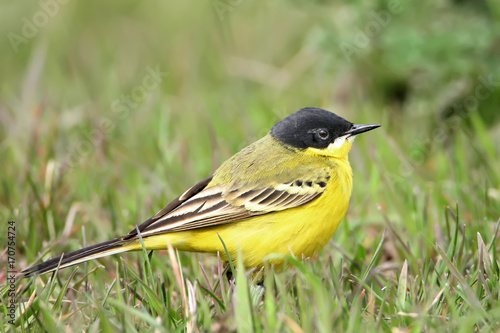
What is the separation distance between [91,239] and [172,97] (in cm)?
397

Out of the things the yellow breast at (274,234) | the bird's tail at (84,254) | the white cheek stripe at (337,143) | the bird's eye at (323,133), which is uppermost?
the bird's tail at (84,254)

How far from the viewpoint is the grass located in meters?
3.44

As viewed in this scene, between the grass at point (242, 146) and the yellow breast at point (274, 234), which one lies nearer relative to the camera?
the grass at point (242, 146)

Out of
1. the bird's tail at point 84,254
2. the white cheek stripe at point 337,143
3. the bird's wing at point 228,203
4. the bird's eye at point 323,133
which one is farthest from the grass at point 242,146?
the bird's eye at point 323,133

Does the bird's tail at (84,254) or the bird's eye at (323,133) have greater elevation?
the bird's tail at (84,254)

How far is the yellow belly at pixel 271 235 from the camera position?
4.19 meters

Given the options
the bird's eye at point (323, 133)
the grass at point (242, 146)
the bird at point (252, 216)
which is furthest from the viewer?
the bird's eye at point (323, 133)

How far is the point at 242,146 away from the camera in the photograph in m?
6.70

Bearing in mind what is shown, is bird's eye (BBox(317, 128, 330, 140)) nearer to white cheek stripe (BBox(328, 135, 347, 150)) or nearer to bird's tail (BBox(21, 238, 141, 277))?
white cheek stripe (BBox(328, 135, 347, 150))

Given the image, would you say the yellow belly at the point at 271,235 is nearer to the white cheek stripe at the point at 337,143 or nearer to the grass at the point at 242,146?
the grass at the point at 242,146

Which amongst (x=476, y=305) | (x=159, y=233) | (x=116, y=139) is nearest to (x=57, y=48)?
(x=116, y=139)

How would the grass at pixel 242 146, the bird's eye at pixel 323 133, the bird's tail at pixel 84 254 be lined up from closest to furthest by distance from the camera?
the grass at pixel 242 146
the bird's tail at pixel 84 254
the bird's eye at pixel 323 133

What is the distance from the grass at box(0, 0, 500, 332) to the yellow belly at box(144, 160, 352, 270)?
0.46 ft

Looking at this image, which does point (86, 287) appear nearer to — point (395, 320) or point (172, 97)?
point (395, 320)
